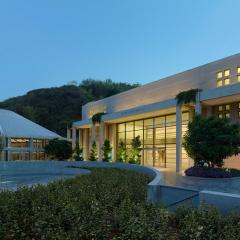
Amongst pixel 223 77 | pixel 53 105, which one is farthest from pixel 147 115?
pixel 53 105

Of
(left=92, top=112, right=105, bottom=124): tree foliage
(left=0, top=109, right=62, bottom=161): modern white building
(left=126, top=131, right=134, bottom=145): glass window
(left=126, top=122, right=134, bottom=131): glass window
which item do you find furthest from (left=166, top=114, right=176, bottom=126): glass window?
(left=0, top=109, right=62, bottom=161): modern white building

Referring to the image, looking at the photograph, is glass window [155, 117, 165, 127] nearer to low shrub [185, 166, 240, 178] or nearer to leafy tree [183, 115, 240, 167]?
leafy tree [183, 115, 240, 167]

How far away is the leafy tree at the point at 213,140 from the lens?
20.4 m

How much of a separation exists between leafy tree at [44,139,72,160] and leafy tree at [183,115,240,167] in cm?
3162

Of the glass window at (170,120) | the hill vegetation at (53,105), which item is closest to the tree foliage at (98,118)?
the glass window at (170,120)

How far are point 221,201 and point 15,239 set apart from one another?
4296 millimetres

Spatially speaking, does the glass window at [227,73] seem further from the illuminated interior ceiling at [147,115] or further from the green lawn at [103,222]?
the green lawn at [103,222]

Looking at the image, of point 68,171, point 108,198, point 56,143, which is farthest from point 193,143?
point 56,143

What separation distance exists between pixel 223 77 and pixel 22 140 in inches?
1421

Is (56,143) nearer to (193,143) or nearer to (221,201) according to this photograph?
(193,143)

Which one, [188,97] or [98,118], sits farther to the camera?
[98,118]

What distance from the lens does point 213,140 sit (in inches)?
808

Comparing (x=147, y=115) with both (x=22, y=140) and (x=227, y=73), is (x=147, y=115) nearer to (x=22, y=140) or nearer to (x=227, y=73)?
(x=227, y=73)

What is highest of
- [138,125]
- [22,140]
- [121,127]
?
[138,125]
